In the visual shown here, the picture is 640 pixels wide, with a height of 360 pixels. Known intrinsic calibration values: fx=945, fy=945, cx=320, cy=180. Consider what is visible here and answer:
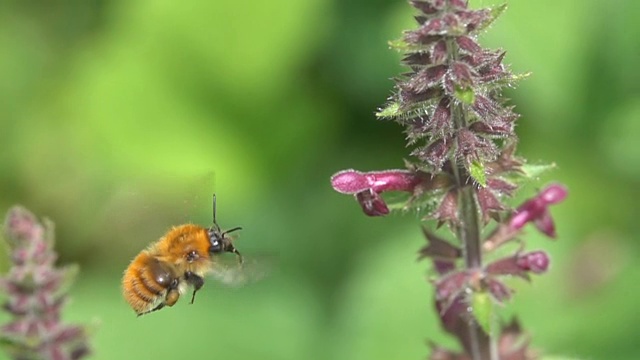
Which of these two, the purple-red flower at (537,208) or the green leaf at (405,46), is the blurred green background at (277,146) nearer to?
the purple-red flower at (537,208)

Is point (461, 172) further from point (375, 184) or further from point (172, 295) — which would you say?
point (172, 295)

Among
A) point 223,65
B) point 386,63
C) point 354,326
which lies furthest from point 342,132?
point 354,326

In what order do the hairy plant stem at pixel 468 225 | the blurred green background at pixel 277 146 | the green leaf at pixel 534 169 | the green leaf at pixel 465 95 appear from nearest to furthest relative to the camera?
the green leaf at pixel 465 95, the hairy plant stem at pixel 468 225, the green leaf at pixel 534 169, the blurred green background at pixel 277 146

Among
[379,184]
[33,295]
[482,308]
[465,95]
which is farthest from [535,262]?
[33,295]

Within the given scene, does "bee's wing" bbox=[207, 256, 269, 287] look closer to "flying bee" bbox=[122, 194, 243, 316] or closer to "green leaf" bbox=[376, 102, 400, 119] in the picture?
"flying bee" bbox=[122, 194, 243, 316]

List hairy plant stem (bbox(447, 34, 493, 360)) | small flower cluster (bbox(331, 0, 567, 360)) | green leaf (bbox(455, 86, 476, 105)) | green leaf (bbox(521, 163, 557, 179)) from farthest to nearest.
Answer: green leaf (bbox(521, 163, 557, 179))
hairy plant stem (bbox(447, 34, 493, 360))
small flower cluster (bbox(331, 0, 567, 360))
green leaf (bbox(455, 86, 476, 105))

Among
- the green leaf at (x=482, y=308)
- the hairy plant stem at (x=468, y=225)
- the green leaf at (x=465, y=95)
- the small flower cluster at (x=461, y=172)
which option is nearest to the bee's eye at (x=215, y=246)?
the small flower cluster at (x=461, y=172)

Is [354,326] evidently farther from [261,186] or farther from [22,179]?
[22,179]

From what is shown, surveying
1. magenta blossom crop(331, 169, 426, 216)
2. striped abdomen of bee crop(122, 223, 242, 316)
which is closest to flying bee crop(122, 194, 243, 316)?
striped abdomen of bee crop(122, 223, 242, 316)
